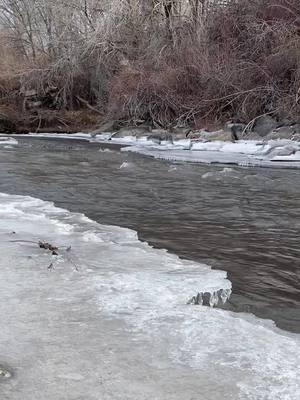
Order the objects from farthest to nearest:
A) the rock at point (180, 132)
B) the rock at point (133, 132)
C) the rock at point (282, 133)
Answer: the rock at point (133, 132)
the rock at point (180, 132)
the rock at point (282, 133)

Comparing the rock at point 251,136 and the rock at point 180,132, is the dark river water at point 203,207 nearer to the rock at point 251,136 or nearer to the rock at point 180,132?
the rock at point 251,136

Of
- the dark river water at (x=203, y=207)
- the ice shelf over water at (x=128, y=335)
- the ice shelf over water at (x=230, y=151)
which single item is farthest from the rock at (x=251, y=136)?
the ice shelf over water at (x=128, y=335)

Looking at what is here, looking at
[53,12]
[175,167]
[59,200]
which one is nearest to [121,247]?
[59,200]

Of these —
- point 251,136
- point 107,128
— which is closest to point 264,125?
point 251,136

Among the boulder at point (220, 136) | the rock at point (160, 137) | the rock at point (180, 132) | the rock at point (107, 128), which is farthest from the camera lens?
the rock at point (107, 128)

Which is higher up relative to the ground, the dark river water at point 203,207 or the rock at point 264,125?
the rock at point 264,125

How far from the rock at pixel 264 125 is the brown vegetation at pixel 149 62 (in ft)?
1.07

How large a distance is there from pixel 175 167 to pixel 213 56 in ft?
23.5

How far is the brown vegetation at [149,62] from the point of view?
16.4 m

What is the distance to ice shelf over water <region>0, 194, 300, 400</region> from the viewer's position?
225 centimetres

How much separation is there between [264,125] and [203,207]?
8.37 meters

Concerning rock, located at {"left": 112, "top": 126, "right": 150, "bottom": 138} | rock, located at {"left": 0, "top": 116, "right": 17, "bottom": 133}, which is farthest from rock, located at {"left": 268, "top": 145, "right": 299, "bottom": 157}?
rock, located at {"left": 0, "top": 116, "right": 17, "bottom": 133}

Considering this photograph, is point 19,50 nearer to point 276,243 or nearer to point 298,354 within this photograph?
point 276,243

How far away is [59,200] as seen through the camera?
7.86m
